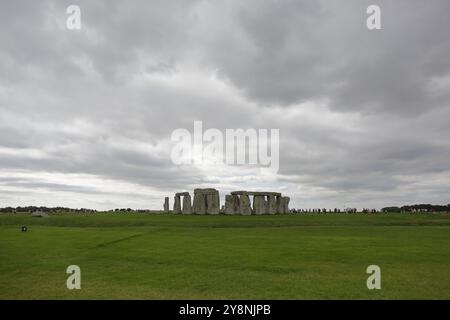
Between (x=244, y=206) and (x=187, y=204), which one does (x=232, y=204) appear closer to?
(x=244, y=206)

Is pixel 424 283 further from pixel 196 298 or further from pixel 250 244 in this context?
pixel 250 244

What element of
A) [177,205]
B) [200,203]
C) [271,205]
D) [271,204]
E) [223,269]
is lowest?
[223,269]

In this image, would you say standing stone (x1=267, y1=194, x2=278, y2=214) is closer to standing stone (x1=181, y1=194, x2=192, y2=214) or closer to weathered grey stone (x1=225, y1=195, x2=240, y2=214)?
weathered grey stone (x1=225, y1=195, x2=240, y2=214)

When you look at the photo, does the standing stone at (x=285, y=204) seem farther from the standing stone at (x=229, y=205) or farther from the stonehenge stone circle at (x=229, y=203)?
the standing stone at (x=229, y=205)

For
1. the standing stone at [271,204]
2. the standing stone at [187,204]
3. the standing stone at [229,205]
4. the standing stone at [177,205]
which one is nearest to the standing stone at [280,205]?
the standing stone at [271,204]

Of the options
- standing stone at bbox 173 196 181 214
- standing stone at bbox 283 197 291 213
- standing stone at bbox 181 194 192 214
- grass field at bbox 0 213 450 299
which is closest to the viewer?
grass field at bbox 0 213 450 299

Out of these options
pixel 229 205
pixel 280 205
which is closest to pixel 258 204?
pixel 229 205

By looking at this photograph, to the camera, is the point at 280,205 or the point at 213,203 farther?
the point at 280,205

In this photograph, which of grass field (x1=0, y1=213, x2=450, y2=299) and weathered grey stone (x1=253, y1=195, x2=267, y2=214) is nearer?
grass field (x1=0, y1=213, x2=450, y2=299)

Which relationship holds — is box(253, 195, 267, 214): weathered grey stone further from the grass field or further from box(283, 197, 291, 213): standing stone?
the grass field

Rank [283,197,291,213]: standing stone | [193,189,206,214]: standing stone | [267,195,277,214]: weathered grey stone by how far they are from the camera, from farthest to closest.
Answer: [283,197,291,213]: standing stone → [267,195,277,214]: weathered grey stone → [193,189,206,214]: standing stone

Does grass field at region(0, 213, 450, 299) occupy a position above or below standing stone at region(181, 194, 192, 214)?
below

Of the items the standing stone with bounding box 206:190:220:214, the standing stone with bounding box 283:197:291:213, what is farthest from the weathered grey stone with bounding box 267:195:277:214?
the standing stone with bounding box 206:190:220:214

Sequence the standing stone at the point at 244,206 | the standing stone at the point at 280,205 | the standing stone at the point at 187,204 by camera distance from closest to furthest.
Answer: the standing stone at the point at 244,206, the standing stone at the point at 187,204, the standing stone at the point at 280,205
